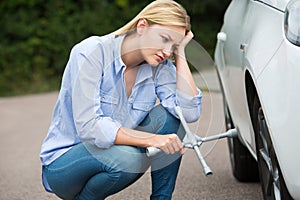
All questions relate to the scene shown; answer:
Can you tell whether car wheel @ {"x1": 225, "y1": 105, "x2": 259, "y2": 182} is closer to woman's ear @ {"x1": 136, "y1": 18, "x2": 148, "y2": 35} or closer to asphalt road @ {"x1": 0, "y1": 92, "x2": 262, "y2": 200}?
asphalt road @ {"x1": 0, "y1": 92, "x2": 262, "y2": 200}

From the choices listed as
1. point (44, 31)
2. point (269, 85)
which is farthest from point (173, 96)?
point (44, 31)

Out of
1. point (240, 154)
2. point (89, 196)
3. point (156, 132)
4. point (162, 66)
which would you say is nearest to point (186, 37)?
point (162, 66)

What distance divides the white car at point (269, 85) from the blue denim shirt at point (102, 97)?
34 cm

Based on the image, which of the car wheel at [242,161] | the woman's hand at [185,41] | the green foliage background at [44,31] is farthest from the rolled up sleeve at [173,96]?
the green foliage background at [44,31]

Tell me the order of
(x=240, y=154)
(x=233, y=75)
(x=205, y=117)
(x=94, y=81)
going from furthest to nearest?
(x=240, y=154)
(x=205, y=117)
(x=233, y=75)
(x=94, y=81)

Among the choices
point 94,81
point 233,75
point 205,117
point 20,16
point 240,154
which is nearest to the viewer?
point 94,81

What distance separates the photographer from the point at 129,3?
Result: 15031mm

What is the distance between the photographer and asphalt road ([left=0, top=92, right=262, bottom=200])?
500 centimetres

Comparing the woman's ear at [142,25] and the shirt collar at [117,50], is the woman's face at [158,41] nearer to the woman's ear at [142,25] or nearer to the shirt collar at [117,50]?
the woman's ear at [142,25]

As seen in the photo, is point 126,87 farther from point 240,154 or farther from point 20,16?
point 20,16

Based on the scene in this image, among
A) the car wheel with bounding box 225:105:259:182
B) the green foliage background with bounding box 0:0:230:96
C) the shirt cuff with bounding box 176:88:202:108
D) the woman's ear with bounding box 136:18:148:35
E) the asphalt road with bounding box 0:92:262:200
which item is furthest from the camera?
the green foliage background with bounding box 0:0:230:96

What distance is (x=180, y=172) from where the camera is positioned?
6.25m

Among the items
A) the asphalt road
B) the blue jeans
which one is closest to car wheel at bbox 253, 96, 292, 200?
the asphalt road

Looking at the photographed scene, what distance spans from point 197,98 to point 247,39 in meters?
0.38
